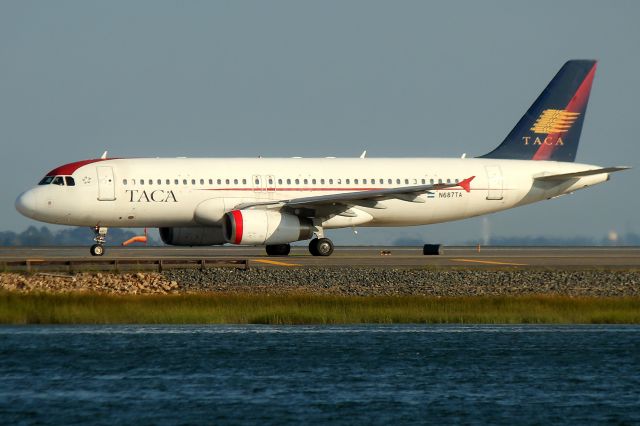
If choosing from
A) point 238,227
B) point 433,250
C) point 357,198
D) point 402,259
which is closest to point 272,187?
point 357,198

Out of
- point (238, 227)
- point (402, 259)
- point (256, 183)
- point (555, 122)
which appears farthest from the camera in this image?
point (555, 122)

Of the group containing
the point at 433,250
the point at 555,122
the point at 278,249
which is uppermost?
the point at 555,122

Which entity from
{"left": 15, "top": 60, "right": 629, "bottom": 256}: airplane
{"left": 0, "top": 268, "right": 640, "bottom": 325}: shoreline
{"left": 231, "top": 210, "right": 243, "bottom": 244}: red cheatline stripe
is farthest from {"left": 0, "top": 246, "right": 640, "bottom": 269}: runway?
{"left": 0, "top": 268, "right": 640, "bottom": 325}: shoreline

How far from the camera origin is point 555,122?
195ft

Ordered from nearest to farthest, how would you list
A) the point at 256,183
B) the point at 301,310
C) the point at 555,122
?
the point at 301,310
the point at 256,183
the point at 555,122

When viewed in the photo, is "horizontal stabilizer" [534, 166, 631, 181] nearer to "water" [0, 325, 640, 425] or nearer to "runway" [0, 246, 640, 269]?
"runway" [0, 246, 640, 269]

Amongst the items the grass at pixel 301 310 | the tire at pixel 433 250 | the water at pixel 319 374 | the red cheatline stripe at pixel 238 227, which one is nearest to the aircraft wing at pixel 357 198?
the red cheatline stripe at pixel 238 227

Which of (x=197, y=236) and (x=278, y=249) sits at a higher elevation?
(x=197, y=236)

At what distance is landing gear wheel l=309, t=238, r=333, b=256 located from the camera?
52156mm

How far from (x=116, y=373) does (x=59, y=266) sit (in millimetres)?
16666

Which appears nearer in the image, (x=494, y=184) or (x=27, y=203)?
(x=27, y=203)

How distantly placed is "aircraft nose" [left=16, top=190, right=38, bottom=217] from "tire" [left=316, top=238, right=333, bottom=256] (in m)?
11.3

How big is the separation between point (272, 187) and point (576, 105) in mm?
16211

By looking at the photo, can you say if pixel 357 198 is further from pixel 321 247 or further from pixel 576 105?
pixel 576 105
